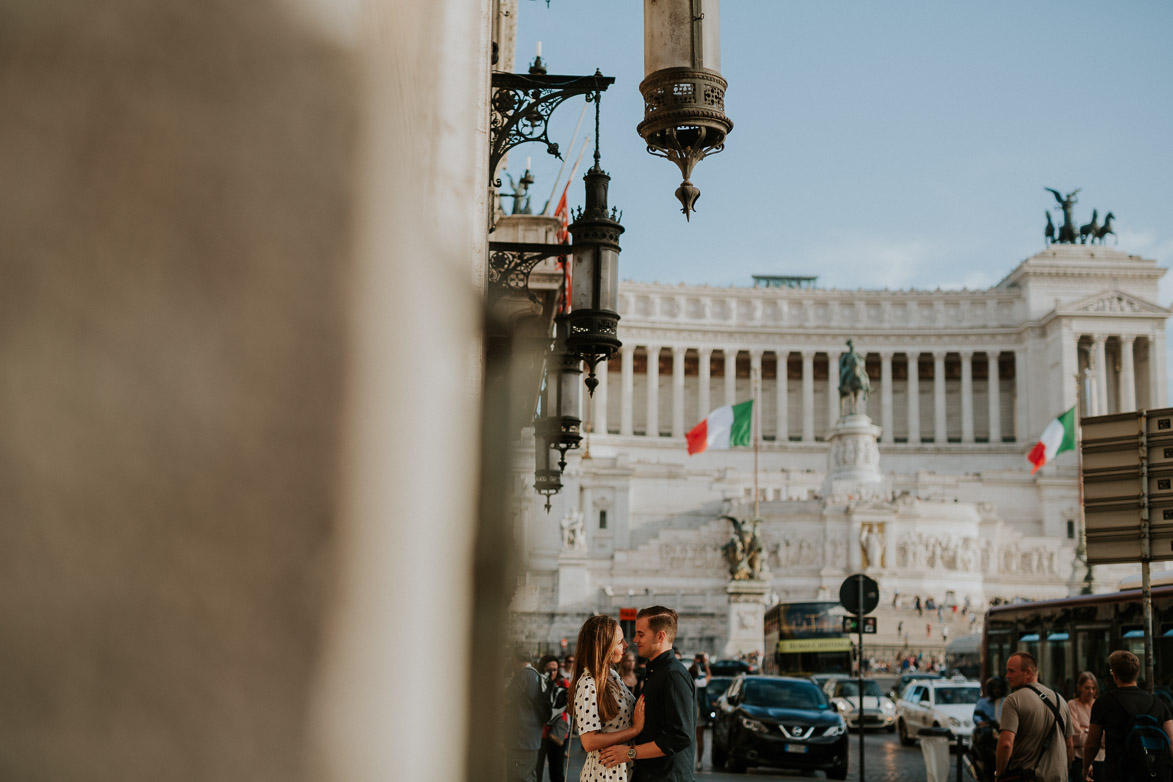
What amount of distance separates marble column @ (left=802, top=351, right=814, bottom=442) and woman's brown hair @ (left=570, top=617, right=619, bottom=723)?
88.7 m

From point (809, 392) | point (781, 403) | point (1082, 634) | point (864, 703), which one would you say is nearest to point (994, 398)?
point (809, 392)

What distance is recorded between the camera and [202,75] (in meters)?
1.54

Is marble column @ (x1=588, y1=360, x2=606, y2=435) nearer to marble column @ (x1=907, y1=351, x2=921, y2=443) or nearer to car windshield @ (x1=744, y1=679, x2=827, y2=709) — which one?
marble column @ (x1=907, y1=351, x2=921, y2=443)

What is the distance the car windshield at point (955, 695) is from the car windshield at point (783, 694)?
650 centimetres

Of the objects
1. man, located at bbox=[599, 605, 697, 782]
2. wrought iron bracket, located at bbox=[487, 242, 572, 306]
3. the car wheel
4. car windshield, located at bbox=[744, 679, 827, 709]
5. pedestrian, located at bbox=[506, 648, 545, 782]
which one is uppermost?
wrought iron bracket, located at bbox=[487, 242, 572, 306]

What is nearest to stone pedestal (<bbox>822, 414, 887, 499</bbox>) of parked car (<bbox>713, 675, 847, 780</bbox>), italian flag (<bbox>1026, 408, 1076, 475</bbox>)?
italian flag (<bbox>1026, 408, 1076, 475</bbox>)

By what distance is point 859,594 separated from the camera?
1673cm

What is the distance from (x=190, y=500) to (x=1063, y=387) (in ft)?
302

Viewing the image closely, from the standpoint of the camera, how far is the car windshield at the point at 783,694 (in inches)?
746

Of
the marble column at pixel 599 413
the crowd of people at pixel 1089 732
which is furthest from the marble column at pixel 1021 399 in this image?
the crowd of people at pixel 1089 732

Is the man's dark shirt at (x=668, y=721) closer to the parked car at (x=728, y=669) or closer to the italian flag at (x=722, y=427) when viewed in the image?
the parked car at (x=728, y=669)

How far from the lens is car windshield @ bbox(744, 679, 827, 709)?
62.1 feet

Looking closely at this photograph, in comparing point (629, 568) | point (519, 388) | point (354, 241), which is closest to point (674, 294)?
point (629, 568)

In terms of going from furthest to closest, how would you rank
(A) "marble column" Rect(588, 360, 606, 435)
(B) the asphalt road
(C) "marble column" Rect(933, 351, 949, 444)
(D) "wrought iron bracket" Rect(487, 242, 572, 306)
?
(C) "marble column" Rect(933, 351, 949, 444) < (A) "marble column" Rect(588, 360, 606, 435) < (B) the asphalt road < (D) "wrought iron bracket" Rect(487, 242, 572, 306)
